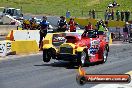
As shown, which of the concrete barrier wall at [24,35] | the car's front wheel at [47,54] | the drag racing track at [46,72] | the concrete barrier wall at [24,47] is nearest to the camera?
the drag racing track at [46,72]

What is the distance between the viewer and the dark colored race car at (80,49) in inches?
707

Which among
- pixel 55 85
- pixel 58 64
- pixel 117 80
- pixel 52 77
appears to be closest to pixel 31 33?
pixel 58 64

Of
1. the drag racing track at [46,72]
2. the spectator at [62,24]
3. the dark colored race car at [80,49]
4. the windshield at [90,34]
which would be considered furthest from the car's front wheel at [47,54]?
the spectator at [62,24]

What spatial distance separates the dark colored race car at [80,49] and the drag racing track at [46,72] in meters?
0.37

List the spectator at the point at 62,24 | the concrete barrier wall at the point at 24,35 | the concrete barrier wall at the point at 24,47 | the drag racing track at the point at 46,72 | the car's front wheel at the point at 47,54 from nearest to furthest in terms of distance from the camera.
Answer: the drag racing track at the point at 46,72 → the car's front wheel at the point at 47,54 → the concrete barrier wall at the point at 24,47 → the concrete barrier wall at the point at 24,35 → the spectator at the point at 62,24

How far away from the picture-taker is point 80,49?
58.1 ft

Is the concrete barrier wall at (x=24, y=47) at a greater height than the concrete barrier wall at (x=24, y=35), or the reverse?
the concrete barrier wall at (x=24, y=35)

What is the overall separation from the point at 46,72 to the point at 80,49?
2102 millimetres

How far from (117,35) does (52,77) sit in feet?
83.8

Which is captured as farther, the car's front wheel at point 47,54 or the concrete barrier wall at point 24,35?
the concrete barrier wall at point 24,35

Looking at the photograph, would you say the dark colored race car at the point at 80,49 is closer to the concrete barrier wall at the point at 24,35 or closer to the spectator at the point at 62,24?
the spectator at the point at 62,24

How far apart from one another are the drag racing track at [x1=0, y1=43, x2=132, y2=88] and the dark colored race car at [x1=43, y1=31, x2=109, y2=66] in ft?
1.22

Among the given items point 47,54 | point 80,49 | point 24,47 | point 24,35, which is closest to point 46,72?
point 80,49

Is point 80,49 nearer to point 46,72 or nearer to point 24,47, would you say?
point 46,72
